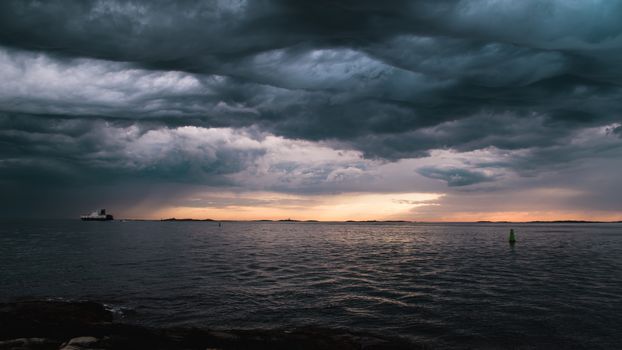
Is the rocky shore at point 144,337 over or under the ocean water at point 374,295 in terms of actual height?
over

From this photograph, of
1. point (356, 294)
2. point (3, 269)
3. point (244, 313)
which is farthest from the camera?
point (3, 269)

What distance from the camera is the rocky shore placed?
13.8 metres

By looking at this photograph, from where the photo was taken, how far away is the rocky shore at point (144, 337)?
45.1 ft

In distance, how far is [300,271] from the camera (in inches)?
1533

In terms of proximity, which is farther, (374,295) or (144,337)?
(374,295)

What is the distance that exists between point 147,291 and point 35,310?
9718 millimetres

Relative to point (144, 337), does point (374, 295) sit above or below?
below

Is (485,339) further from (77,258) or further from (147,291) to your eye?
(77,258)

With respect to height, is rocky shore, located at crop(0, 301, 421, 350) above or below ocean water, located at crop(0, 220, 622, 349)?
above

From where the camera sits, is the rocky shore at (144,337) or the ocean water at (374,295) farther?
the ocean water at (374,295)

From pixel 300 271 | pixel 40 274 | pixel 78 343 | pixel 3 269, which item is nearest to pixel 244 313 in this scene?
pixel 78 343

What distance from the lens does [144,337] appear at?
14.9 metres

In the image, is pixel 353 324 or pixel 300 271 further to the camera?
pixel 300 271

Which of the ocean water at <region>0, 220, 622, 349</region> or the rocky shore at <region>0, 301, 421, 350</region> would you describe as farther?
the ocean water at <region>0, 220, 622, 349</region>
